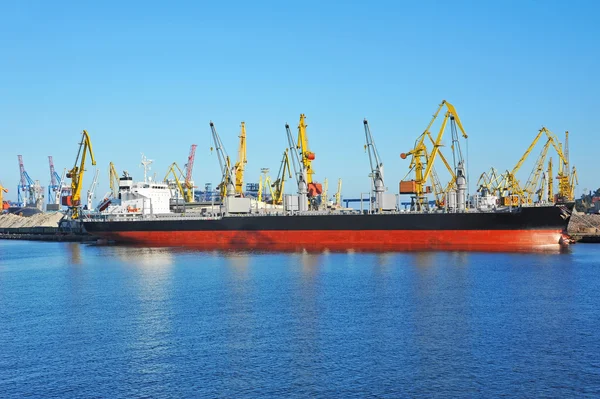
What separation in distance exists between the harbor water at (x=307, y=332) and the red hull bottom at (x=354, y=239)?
1058 centimetres

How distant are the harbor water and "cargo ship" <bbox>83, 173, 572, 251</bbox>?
10460 millimetres

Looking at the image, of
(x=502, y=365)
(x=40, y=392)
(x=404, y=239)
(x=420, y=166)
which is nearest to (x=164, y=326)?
(x=40, y=392)

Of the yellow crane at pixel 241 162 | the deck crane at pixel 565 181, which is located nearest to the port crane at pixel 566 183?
the deck crane at pixel 565 181

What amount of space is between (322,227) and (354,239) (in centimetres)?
299

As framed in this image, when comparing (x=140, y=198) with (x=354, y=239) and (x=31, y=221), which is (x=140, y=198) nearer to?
(x=354, y=239)

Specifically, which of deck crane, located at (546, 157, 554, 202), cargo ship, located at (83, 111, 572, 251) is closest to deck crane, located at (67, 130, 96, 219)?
cargo ship, located at (83, 111, 572, 251)

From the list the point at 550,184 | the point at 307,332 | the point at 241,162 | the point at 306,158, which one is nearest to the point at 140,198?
the point at 241,162

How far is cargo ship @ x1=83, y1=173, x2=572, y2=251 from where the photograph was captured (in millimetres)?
45562

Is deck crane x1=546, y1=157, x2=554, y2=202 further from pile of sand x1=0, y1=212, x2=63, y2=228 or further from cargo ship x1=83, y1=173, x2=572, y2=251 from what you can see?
pile of sand x1=0, y1=212, x2=63, y2=228

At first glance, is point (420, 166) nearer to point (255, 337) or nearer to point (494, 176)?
point (494, 176)

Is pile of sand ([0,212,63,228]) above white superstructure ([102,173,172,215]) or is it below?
below

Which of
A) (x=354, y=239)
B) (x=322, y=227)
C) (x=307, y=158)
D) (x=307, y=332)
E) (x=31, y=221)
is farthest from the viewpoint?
(x=31, y=221)

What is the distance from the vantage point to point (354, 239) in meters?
51.5

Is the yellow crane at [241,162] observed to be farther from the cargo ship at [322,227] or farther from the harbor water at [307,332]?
the harbor water at [307,332]
